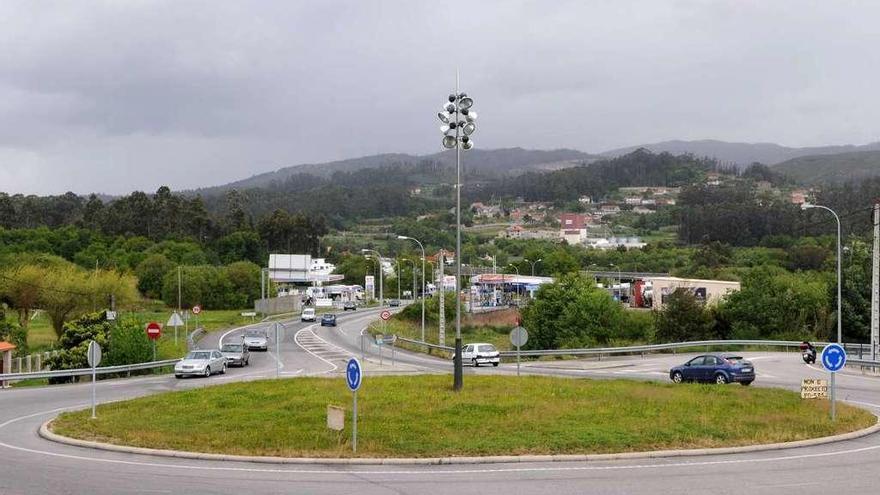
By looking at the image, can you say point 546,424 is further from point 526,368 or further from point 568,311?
point 568,311

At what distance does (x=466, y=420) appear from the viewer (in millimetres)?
21781

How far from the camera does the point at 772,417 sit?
2242 cm

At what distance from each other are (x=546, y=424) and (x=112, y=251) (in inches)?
4795

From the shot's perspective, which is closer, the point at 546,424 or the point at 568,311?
the point at 546,424

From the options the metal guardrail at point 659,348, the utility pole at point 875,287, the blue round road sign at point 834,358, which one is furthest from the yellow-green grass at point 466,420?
the metal guardrail at point 659,348

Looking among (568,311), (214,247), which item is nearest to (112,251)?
(214,247)

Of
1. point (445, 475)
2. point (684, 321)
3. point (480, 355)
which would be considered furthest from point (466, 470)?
point (684, 321)

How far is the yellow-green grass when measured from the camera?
19.2m

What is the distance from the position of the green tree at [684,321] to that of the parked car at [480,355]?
23.4 metres

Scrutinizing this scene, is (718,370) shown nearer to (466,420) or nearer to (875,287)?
(875,287)

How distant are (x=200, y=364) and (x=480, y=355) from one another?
16380 millimetres

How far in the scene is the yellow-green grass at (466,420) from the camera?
1922 centimetres

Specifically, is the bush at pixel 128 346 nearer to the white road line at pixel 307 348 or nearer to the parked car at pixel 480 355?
the white road line at pixel 307 348

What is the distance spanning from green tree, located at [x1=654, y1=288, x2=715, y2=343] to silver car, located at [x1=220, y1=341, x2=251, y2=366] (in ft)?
114
